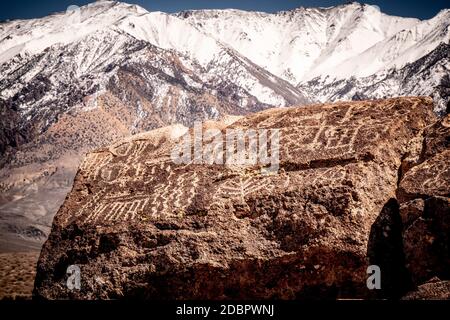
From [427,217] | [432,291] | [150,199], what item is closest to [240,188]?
[150,199]

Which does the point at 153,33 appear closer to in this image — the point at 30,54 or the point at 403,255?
the point at 30,54

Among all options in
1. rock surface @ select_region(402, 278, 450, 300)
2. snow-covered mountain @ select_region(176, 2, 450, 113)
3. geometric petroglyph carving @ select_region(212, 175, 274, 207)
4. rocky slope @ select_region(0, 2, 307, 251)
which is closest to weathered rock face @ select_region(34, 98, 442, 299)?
geometric petroglyph carving @ select_region(212, 175, 274, 207)

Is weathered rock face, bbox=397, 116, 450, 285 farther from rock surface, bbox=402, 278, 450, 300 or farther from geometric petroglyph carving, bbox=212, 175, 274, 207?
geometric petroglyph carving, bbox=212, 175, 274, 207

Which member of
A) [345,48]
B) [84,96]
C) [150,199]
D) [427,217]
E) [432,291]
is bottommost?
[432,291]

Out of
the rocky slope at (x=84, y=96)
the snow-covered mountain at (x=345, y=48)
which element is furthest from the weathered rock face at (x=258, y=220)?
the snow-covered mountain at (x=345, y=48)

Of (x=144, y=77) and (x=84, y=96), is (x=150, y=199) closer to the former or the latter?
(x=84, y=96)

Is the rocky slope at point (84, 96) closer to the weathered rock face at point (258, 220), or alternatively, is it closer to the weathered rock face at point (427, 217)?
the weathered rock face at point (258, 220)
